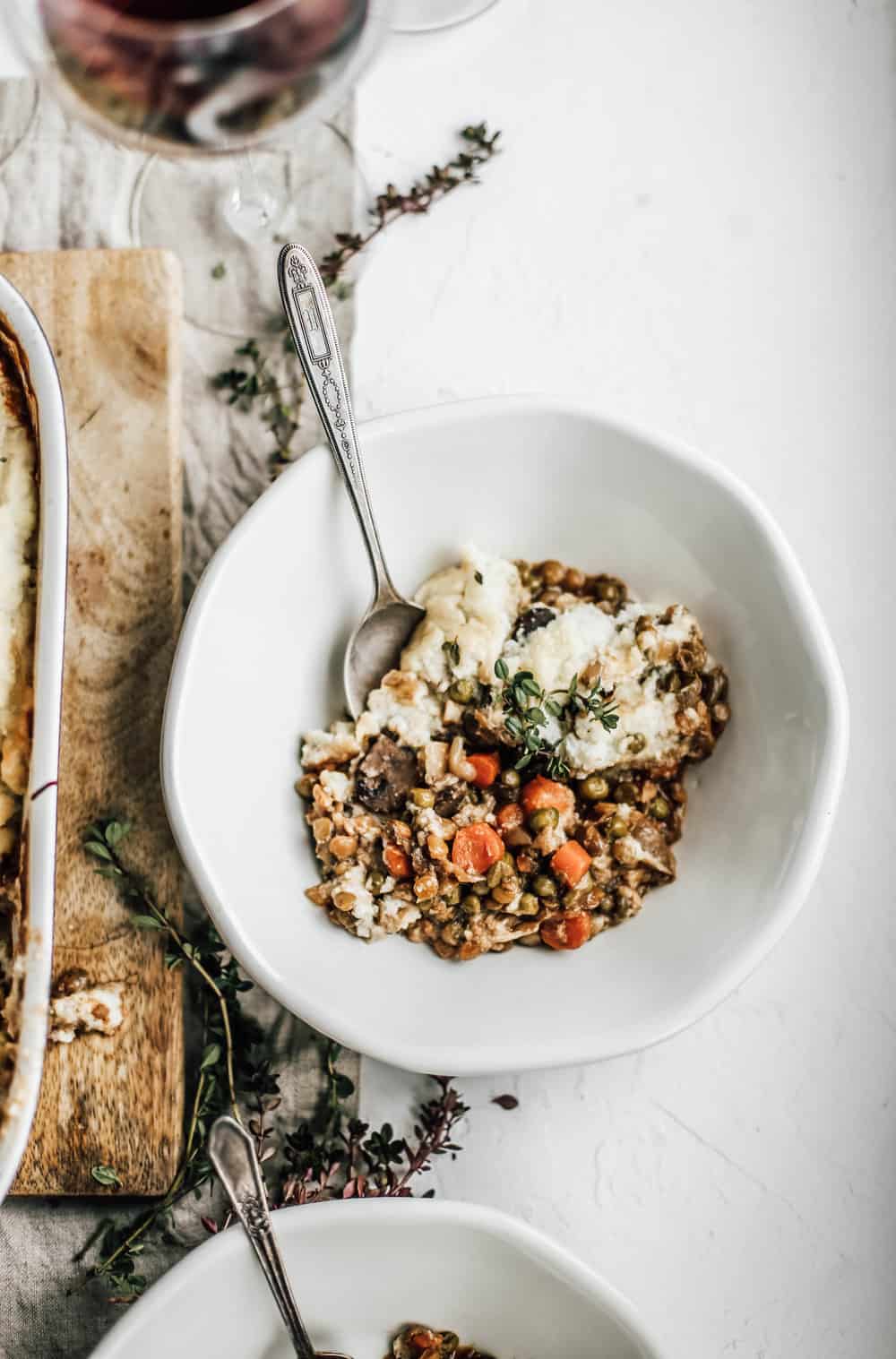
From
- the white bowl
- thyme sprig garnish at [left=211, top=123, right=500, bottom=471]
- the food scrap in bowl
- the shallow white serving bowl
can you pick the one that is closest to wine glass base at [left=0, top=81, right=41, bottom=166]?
thyme sprig garnish at [left=211, top=123, right=500, bottom=471]

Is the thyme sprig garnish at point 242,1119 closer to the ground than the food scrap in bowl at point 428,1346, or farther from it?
farther from it

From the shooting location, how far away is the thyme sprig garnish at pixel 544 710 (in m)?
1.79

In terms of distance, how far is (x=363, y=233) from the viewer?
2.13 meters

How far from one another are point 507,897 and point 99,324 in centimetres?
125

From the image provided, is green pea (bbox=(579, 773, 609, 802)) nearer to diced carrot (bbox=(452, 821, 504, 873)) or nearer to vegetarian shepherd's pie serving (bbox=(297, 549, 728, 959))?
vegetarian shepherd's pie serving (bbox=(297, 549, 728, 959))

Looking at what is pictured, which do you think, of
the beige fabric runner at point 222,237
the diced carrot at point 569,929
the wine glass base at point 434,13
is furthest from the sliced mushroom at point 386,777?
the wine glass base at point 434,13

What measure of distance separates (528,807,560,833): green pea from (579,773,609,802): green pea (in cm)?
7

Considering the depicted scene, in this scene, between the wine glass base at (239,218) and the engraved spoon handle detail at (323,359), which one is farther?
the wine glass base at (239,218)

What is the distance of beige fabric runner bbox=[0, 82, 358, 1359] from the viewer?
2000mm

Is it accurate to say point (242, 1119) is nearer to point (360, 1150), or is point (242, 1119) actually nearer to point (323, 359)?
point (360, 1150)

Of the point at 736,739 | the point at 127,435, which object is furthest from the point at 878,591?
the point at 127,435

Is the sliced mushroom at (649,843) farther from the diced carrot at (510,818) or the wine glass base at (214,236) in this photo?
the wine glass base at (214,236)

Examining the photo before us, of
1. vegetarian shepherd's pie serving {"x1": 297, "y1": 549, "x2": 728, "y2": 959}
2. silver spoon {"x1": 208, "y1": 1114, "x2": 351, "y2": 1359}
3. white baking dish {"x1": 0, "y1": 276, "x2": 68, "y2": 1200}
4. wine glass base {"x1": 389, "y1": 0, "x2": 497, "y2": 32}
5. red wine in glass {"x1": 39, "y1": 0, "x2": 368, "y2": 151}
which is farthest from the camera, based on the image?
wine glass base {"x1": 389, "y1": 0, "x2": 497, "y2": 32}

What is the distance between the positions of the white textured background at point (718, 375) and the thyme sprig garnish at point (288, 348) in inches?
1.9
